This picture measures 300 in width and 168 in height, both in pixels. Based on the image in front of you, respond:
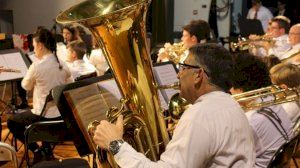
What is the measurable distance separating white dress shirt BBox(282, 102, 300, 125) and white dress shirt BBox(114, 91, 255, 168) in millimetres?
1374

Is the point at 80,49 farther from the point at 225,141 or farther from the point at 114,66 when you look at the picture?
the point at 225,141

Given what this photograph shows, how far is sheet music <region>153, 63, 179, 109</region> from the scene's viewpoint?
327 centimetres

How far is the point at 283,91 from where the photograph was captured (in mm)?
2611

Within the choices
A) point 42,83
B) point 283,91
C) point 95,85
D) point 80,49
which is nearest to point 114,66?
point 95,85

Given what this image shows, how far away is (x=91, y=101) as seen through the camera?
2.61 meters

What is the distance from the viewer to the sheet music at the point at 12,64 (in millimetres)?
4648

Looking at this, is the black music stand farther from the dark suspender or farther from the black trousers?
the black trousers

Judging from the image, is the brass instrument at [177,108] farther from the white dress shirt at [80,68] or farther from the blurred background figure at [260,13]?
the blurred background figure at [260,13]

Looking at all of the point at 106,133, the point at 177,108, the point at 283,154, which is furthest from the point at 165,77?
the point at 106,133

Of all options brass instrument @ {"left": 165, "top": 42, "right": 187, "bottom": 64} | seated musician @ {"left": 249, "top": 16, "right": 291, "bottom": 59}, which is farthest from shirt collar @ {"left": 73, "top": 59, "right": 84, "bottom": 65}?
seated musician @ {"left": 249, "top": 16, "right": 291, "bottom": 59}

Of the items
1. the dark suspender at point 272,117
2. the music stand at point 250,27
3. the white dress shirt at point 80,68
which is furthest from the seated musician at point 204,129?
the music stand at point 250,27

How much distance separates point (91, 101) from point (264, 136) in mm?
945

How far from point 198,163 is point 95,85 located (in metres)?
1.20

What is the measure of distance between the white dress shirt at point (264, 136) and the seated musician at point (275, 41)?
348 cm
